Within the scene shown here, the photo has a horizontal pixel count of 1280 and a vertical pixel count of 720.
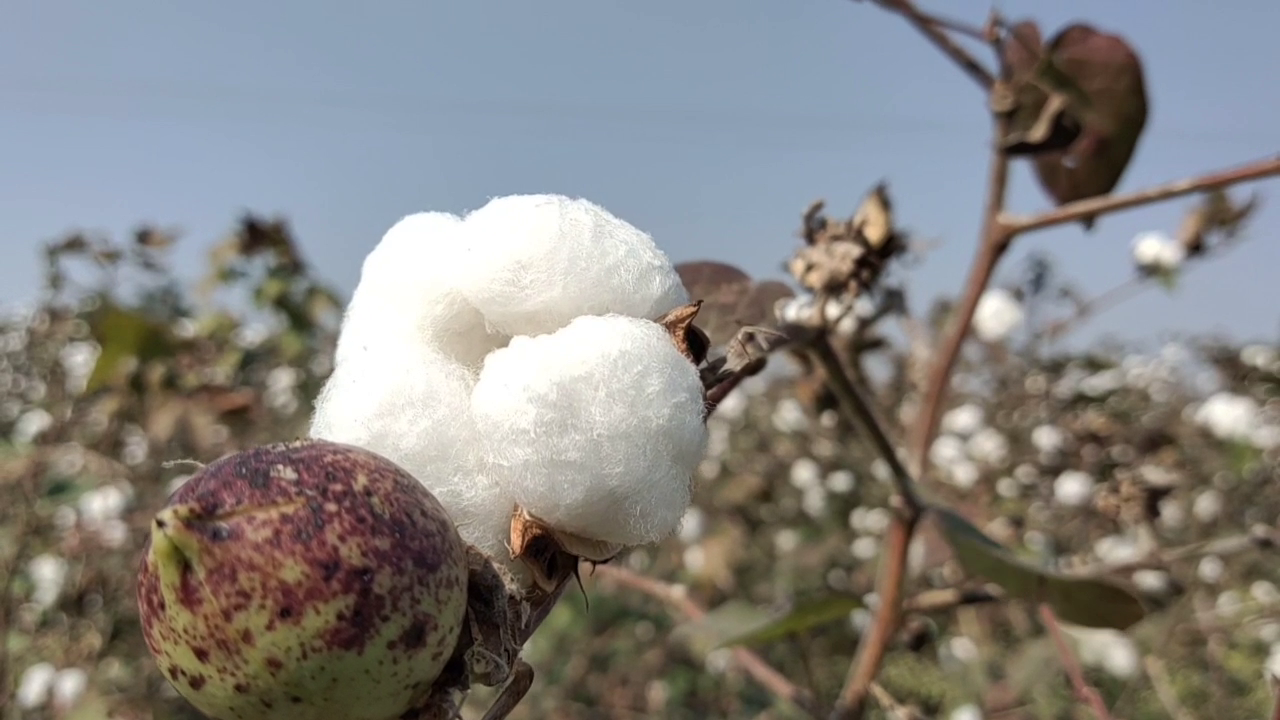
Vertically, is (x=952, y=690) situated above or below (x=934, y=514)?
below

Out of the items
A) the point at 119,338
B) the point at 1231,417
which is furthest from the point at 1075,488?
the point at 119,338

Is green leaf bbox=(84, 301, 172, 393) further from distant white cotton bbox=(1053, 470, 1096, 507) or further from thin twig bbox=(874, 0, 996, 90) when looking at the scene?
distant white cotton bbox=(1053, 470, 1096, 507)

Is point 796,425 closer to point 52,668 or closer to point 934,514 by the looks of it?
point 52,668

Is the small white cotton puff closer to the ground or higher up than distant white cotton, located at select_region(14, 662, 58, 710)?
higher up

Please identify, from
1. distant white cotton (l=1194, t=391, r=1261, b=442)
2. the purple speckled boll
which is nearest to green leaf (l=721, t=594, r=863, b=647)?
the purple speckled boll

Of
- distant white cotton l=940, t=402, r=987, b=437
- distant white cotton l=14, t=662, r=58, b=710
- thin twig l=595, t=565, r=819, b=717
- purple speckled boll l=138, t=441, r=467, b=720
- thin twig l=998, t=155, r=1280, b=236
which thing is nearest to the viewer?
→ purple speckled boll l=138, t=441, r=467, b=720

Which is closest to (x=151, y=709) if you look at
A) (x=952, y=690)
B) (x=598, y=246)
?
(x=598, y=246)
